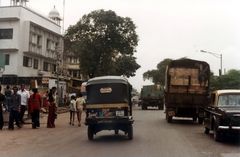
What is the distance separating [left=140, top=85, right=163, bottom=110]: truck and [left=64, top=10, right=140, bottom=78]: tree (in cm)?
1418

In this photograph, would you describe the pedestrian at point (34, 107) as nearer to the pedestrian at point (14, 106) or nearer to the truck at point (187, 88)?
the pedestrian at point (14, 106)

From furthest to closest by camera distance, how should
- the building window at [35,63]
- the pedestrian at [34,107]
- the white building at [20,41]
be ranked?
the building window at [35,63], the white building at [20,41], the pedestrian at [34,107]

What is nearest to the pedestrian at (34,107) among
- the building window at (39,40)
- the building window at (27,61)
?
the building window at (27,61)

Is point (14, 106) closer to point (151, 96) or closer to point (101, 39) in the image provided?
point (151, 96)

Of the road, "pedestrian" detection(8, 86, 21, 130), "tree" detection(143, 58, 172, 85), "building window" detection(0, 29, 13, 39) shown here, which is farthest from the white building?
"tree" detection(143, 58, 172, 85)

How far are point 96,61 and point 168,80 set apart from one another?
4070 centimetres

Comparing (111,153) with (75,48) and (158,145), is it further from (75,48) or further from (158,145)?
(75,48)

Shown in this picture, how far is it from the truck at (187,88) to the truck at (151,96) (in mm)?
25267

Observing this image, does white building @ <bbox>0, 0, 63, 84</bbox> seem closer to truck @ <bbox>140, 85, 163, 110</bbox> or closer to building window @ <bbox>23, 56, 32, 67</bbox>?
building window @ <bbox>23, 56, 32, 67</bbox>

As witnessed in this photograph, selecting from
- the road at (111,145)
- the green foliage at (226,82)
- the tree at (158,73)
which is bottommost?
the road at (111,145)

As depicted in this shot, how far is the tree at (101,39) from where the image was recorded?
226ft

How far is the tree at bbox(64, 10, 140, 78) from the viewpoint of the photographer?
69.0 m

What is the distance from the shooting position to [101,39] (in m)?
70.0

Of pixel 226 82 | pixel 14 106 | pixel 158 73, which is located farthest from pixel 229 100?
pixel 158 73
